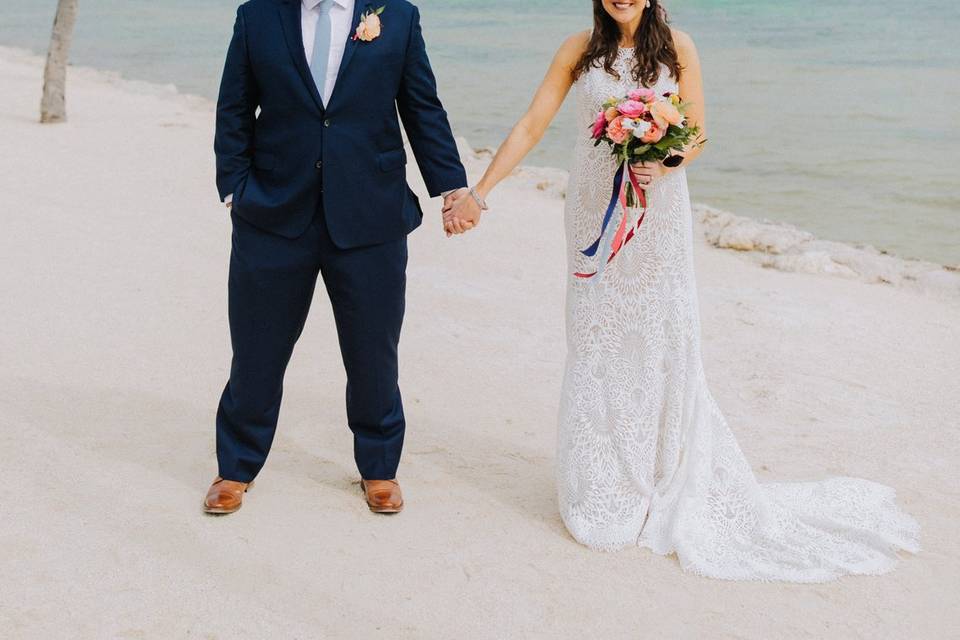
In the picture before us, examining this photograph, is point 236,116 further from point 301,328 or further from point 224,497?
point 224,497

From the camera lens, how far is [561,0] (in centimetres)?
3594

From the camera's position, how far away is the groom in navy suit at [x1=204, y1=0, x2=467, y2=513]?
3873 millimetres

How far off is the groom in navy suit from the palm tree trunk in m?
8.78

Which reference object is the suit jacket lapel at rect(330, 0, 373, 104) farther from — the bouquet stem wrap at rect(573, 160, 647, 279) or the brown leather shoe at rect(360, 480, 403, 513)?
the brown leather shoe at rect(360, 480, 403, 513)

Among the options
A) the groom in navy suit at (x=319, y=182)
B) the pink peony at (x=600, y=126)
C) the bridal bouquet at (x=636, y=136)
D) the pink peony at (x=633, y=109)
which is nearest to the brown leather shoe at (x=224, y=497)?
the groom in navy suit at (x=319, y=182)

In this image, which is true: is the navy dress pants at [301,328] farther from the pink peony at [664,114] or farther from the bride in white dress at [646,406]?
the pink peony at [664,114]

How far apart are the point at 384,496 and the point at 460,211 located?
43.1 inches

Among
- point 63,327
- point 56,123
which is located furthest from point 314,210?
point 56,123

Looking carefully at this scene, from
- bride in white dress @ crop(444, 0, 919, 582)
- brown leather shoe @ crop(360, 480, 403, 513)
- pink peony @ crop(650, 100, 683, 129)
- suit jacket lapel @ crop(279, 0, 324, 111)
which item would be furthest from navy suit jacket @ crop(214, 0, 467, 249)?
brown leather shoe @ crop(360, 480, 403, 513)

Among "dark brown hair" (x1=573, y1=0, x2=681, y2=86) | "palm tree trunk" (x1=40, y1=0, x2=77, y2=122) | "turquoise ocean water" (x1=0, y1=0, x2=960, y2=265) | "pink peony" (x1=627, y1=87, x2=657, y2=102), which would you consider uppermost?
"dark brown hair" (x1=573, y1=0, x2=681, y2=86)

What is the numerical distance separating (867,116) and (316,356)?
13027mm

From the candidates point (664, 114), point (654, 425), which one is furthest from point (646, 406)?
point (664, 114)

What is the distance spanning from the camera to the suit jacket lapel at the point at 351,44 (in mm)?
3844

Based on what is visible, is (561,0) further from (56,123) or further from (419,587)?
Answer: (419,587)
